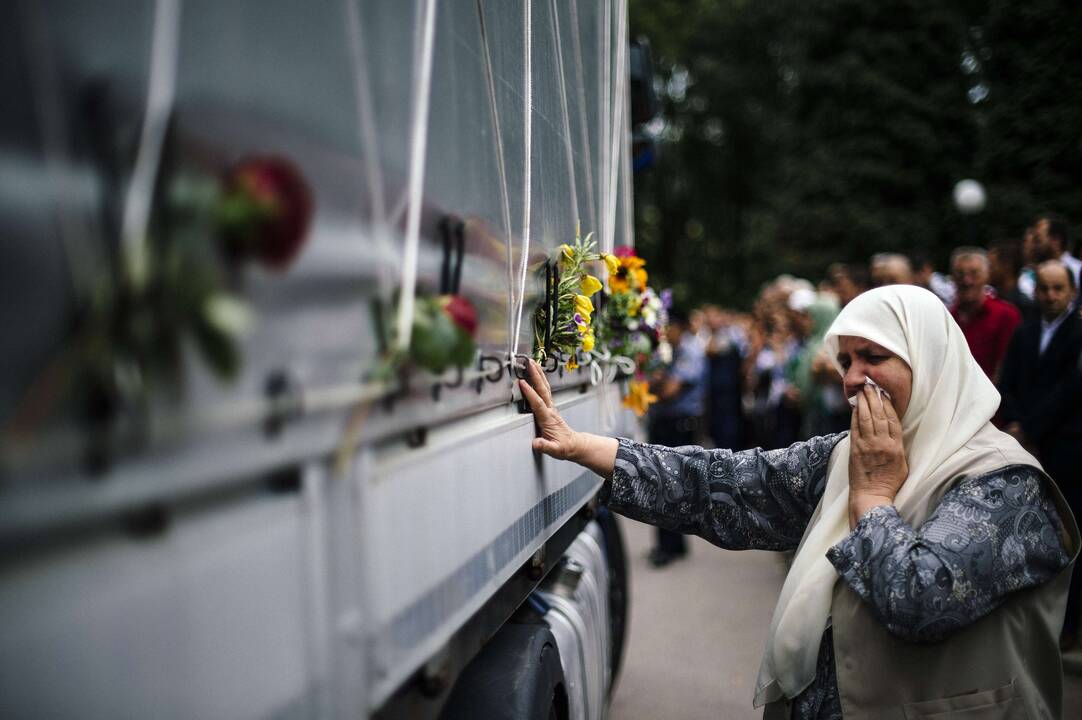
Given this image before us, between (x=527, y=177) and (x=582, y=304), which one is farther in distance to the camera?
(x=582, y=304)

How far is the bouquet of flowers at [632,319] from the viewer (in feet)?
12.5

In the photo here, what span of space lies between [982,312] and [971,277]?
13.1 inches

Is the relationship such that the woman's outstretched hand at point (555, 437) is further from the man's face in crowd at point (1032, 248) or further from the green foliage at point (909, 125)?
the green foliage at point (909, 125)

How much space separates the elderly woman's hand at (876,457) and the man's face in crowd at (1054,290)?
12.1ft

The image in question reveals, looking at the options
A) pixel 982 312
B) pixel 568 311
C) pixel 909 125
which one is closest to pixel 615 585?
pixel 568 311

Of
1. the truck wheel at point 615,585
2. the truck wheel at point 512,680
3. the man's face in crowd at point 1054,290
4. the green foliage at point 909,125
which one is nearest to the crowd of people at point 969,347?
the man's face in crowd at point 1054,290

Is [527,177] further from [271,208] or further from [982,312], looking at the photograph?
[982,312]

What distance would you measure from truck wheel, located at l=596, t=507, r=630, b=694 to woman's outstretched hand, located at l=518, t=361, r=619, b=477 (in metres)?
1.28

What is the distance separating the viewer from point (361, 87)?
49.6 inches

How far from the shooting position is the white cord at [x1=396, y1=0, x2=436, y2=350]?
139 cm

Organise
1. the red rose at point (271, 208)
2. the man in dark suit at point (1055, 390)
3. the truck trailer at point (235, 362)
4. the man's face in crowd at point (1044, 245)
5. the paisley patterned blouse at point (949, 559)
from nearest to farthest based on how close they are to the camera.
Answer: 1. the truck trailer at point (235, 362)
2. the red rose at point (271, 208)
3. the paisley patterned blouse at point (949, 559)
4. the man in dark suit at point (1055, 390)
5. the man's face in crowd at point (1044, 245)

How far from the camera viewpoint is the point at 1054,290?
5379 millimetres

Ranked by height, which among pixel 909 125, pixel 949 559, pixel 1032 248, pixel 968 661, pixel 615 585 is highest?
pixel 909 125

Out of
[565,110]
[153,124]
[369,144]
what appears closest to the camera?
[153,124]
